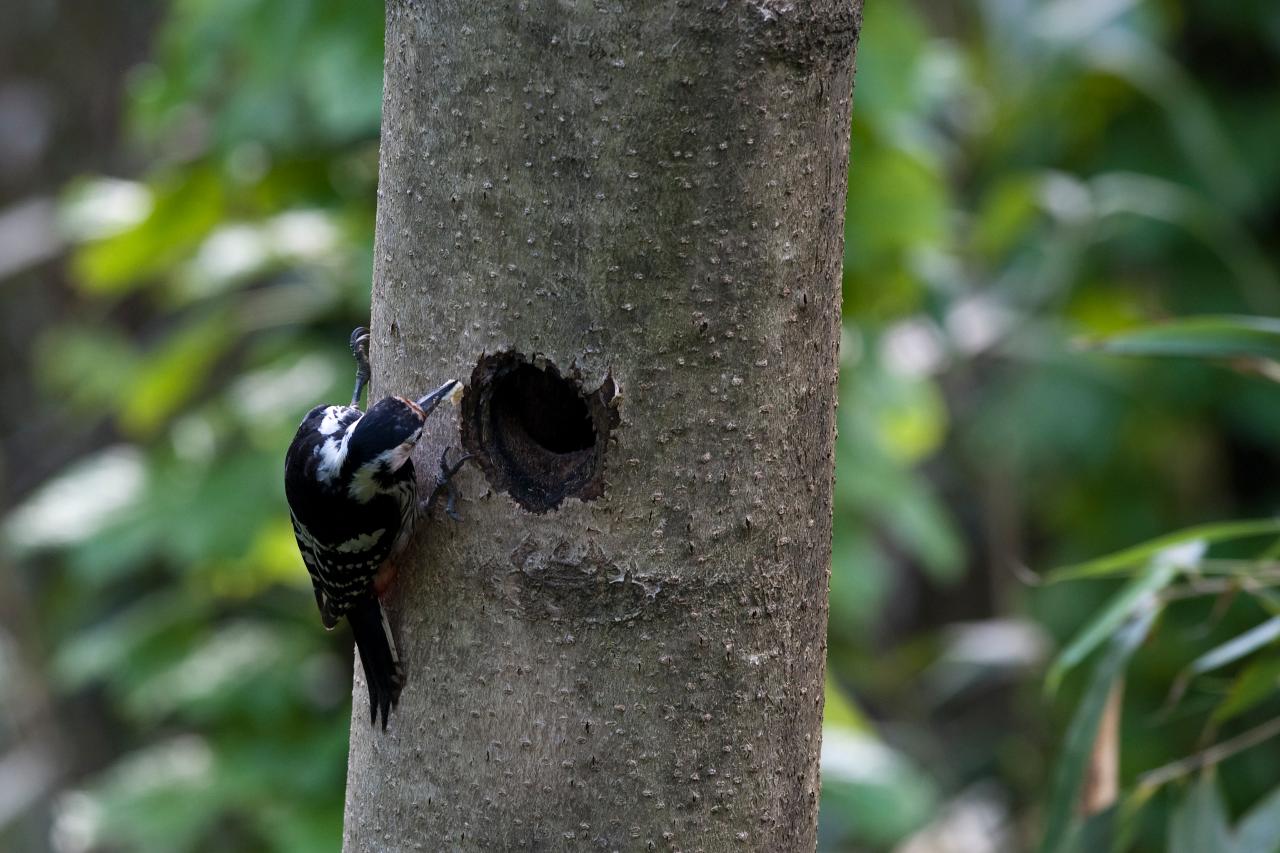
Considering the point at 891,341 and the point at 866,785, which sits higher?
the point at 891,341

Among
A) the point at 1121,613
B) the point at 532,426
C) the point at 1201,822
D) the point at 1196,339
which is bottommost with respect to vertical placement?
the point at 1201,822

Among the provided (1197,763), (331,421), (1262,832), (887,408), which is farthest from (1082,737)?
(887,408)

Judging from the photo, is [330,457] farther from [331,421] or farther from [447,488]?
[447,488]

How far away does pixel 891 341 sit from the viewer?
4059mm

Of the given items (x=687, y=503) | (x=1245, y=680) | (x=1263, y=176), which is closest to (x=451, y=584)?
(x=687, y=503)

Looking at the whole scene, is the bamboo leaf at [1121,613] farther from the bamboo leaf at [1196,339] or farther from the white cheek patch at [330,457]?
the white cheek patch at [330,457]

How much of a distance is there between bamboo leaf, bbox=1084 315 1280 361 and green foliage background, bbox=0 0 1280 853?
0.05 feet

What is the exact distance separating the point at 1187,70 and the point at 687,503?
15.0 ft

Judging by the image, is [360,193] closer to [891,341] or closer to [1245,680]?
[891,341]

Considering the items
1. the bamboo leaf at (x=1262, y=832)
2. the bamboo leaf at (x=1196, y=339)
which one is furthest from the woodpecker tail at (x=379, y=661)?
the bamboo leaf at (x=1262, y=832)

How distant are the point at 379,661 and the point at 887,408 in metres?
2.35

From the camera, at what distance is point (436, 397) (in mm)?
1551

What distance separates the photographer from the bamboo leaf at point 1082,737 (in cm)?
200

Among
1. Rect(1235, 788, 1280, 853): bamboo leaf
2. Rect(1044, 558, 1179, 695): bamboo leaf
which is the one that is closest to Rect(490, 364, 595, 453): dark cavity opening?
Rect(1044, 558, 1179, 695): bamboo leaf
